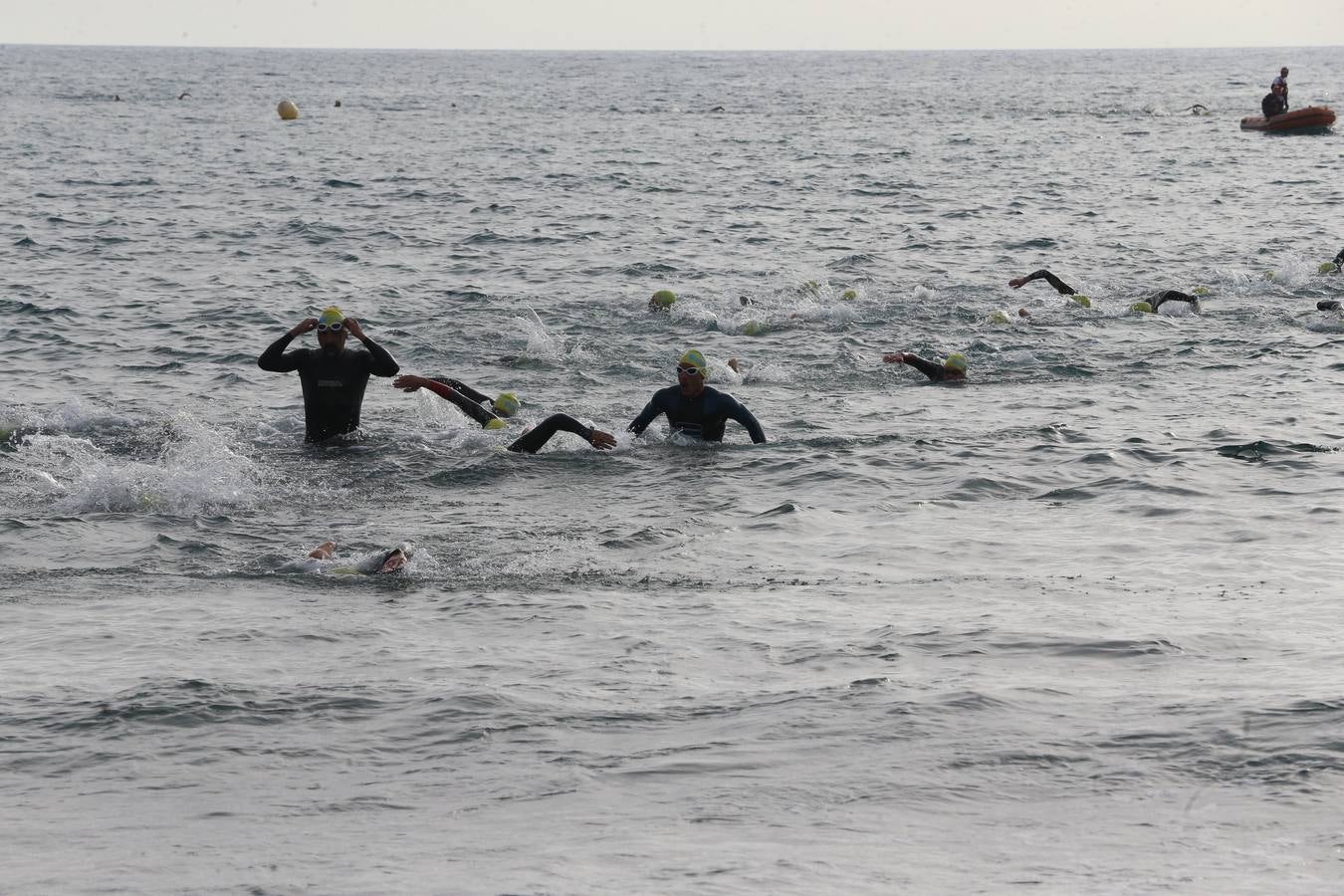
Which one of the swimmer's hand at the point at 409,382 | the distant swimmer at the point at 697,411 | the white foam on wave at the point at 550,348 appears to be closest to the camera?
the swimmer's hand at the point at 409,382

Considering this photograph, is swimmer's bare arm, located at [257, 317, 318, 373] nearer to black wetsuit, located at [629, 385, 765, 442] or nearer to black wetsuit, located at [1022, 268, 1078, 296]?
black wetsuit, located at [629, 385, 765, 442]

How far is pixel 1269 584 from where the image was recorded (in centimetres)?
1059

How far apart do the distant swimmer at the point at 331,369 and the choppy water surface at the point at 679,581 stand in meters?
0.35

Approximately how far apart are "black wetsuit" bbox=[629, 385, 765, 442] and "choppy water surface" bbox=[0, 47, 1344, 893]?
1.30 feet

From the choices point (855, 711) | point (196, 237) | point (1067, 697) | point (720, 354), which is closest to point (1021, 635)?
point (1067, 697)

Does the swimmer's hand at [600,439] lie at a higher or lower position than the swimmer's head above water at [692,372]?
lower

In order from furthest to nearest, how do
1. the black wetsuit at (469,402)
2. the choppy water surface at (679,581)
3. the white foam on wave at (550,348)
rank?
the white foam on wave at (550,348), the black wetsuit at (469,402), the choppy water surface at (679,581)

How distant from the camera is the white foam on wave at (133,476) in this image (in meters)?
12.9

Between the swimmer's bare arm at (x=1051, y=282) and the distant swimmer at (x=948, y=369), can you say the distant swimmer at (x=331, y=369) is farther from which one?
the swimmer's bare arm at (x=1051, y=282)

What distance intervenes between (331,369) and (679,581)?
5280 millimetres

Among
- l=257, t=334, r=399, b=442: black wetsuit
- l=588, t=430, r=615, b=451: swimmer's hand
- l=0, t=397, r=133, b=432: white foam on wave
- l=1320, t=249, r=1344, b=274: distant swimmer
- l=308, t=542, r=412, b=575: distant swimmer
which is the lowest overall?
l=308, t=542, r=412, b=575: distant swimmer

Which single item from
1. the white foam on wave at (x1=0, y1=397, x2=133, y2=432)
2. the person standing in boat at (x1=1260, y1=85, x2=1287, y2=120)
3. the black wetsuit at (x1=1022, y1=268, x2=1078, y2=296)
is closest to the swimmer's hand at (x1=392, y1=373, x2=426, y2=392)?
the white foam on wave at (x1=0, y1=397, x2=133, y2=432)

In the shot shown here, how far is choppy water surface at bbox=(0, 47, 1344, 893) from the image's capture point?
22.6 feet

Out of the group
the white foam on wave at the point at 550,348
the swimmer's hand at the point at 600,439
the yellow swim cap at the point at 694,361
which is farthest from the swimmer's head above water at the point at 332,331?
the white foam on wave at the point at 550,348
